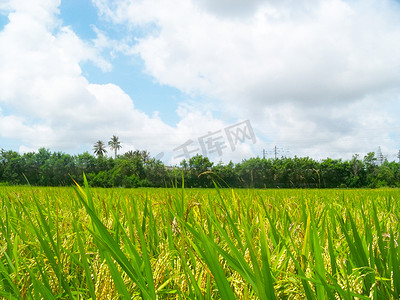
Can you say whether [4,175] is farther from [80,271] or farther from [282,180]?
[80,271]

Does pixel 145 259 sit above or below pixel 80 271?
above

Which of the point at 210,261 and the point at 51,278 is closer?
the point at 210,261

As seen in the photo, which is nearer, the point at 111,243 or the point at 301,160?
the point at 111,243

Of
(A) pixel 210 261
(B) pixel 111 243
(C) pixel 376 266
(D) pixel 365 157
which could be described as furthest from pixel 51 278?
(D) pixel 365 157

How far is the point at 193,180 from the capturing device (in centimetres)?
4931

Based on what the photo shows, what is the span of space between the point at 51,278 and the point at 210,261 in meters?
0.64

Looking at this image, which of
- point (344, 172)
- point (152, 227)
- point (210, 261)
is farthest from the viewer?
point (344, 172)

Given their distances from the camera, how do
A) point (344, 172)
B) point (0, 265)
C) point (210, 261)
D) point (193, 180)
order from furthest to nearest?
1. point (344, 172)
2. point (193, 180)
3. point (0, 265)
4. point (210, 261)

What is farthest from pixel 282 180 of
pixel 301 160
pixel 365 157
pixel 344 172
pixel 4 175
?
pixel 4 175

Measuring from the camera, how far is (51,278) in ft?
2.94

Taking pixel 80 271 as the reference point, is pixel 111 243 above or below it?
above

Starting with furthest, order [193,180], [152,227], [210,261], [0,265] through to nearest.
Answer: [193,180]
[152,227]
[0,265]
[210,261]

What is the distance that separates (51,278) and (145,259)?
0.47 metres

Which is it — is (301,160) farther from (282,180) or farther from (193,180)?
(193,180)
